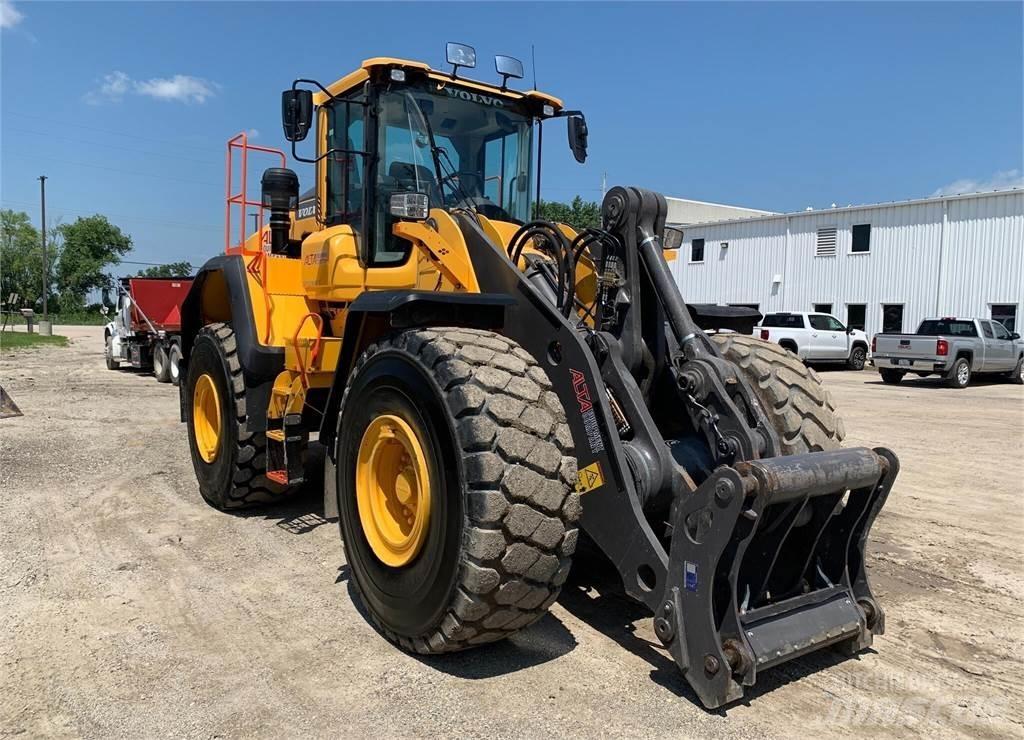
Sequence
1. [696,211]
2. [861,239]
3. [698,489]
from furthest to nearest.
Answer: [696,211] → [861,239] → [698,489]

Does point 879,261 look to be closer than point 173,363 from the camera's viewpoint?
No

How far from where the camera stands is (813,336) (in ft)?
77.4

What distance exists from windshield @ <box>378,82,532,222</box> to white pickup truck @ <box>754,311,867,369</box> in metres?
18.9

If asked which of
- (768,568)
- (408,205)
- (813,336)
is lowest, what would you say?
(768,568)

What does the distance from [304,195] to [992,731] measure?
5.62 m

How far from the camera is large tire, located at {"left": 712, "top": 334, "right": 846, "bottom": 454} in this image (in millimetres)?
4168

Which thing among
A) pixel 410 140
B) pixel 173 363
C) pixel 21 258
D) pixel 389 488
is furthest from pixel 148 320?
pixel 21 258

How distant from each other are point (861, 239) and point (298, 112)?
2647 centimetres

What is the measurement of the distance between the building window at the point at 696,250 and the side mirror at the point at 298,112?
29.7 meters

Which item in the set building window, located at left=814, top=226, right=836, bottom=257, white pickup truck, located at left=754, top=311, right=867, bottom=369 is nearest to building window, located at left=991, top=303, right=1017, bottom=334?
white pickup truck, located at left=754, top=311, right=867, bottom=369

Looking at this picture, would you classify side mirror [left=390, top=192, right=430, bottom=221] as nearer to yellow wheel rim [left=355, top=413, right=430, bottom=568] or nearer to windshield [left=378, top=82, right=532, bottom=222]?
windshield [left=378, top=82, right=532, bottom=222]

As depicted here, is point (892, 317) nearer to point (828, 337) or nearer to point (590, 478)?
point (828, 337)

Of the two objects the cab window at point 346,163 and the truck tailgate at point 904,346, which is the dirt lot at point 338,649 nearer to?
the cab window at point 346,163

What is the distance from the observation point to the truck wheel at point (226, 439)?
572cm
